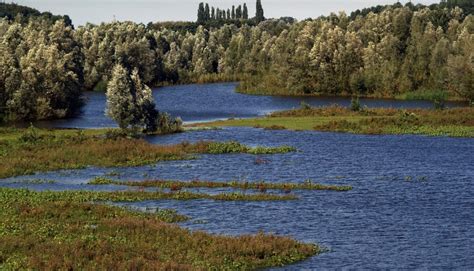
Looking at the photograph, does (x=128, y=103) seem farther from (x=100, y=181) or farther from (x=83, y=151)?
(x=100, y=181)

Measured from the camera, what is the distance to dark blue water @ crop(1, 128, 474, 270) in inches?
1747

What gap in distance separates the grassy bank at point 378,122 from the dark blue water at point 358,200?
261 inches

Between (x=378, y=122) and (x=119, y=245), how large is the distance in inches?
2816

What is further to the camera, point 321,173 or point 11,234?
point 321,173

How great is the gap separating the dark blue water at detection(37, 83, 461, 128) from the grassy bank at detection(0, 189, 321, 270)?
6944cm

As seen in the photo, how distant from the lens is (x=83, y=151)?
83938mm

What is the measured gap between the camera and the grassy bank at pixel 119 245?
127ft

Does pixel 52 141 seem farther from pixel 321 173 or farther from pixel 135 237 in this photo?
pixel 135 237

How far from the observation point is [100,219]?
1982 inches

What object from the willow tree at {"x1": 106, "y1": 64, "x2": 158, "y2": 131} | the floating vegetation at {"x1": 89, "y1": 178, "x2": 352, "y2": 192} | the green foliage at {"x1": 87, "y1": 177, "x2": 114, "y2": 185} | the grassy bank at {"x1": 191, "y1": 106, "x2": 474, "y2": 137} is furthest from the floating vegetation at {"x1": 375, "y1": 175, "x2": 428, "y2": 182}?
the willow tree at {"x1": 106, "y1": 64, "x2": 158, "y2": 131}

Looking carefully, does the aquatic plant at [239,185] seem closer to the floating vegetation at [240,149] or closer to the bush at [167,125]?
the floating vegetation at [240,149]

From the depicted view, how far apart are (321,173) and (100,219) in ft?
94.3

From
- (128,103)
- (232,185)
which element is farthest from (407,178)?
(128,103)

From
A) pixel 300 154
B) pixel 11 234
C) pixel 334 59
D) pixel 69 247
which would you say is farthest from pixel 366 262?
pixel 334 59
